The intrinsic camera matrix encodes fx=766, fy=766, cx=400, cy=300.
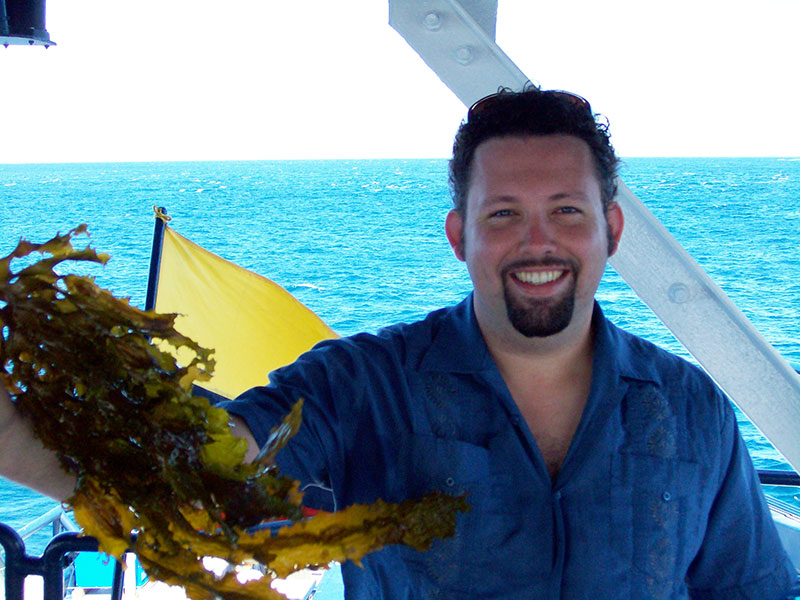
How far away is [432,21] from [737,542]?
50.5 inches

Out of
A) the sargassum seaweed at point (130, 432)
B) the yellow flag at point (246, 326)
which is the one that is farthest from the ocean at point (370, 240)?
the yellow flag at point (246, 326)

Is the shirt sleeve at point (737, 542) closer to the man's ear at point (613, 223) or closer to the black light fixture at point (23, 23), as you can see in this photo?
the man's ear at point (613, 223)

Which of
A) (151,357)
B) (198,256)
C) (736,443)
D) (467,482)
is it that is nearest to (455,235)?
(467,482)

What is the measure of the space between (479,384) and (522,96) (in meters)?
0.56

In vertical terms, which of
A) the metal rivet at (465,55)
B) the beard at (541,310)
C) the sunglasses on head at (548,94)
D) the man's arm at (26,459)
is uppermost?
the metal rivet at (465,55)

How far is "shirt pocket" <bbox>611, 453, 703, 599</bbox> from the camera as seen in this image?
1359 mm

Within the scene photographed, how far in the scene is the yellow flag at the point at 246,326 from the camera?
5.42 m

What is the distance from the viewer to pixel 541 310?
54.4 inches

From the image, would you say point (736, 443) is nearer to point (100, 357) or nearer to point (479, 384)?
point (479, 384)

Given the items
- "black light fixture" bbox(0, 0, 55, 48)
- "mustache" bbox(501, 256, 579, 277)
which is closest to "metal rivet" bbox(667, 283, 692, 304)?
"mustache" bbox(501, 256, 579, 277)

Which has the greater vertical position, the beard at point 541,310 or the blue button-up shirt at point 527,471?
the beard at point 541,310

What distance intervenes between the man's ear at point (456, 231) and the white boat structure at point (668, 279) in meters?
0.41

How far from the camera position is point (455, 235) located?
158 centimetres

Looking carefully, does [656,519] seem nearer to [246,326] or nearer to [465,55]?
[465,55]
